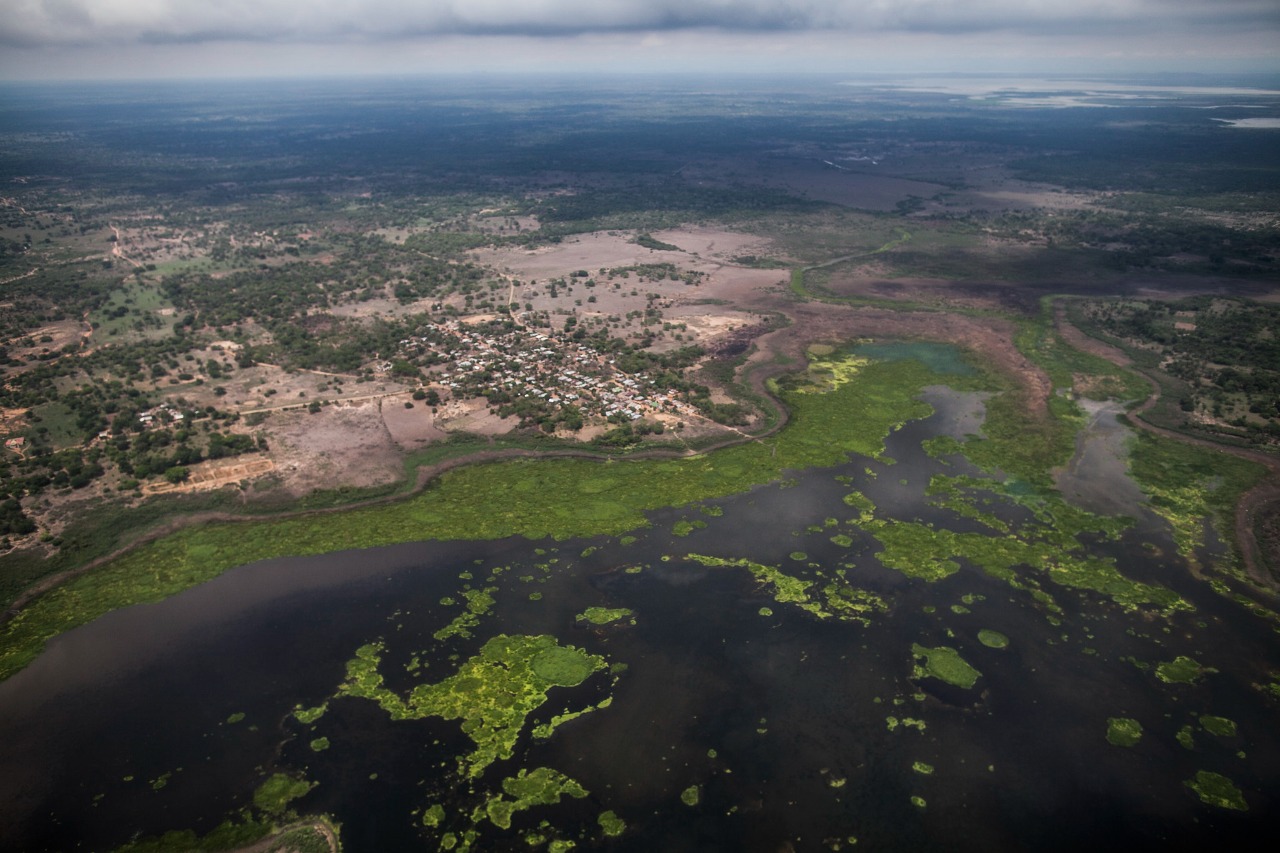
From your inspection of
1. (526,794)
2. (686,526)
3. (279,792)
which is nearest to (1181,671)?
(686,526)

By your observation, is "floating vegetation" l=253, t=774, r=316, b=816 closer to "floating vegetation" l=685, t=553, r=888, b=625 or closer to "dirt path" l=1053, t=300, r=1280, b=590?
"floating vegetation" l=685, t=553, r=888, b=625

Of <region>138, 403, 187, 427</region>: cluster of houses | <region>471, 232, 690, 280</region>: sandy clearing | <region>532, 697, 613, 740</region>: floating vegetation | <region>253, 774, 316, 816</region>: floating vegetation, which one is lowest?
<region>253, 774, 316, 816</region>: floating vegetation

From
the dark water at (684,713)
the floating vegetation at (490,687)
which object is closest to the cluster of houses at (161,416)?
the dark water at (684,713)

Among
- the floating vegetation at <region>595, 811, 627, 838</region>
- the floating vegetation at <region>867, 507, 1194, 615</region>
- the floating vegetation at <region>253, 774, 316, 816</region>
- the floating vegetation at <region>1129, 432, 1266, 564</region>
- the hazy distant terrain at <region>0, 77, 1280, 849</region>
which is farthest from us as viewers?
the hazy distant terrain at <region>0, 77, 1280, 849</region>

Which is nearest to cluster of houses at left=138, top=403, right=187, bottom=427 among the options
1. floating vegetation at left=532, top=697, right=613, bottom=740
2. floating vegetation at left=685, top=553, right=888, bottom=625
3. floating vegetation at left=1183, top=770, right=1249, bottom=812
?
floating vegetation at left=532, top=697, right=613, bottom=740

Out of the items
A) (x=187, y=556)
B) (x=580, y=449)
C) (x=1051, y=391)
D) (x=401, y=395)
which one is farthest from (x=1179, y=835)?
(x=401, y=395)

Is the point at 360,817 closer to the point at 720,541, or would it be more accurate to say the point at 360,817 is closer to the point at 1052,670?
the point at 720,541

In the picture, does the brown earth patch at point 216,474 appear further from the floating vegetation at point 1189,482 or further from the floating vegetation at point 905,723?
the floating vegetation at point 1189,482
